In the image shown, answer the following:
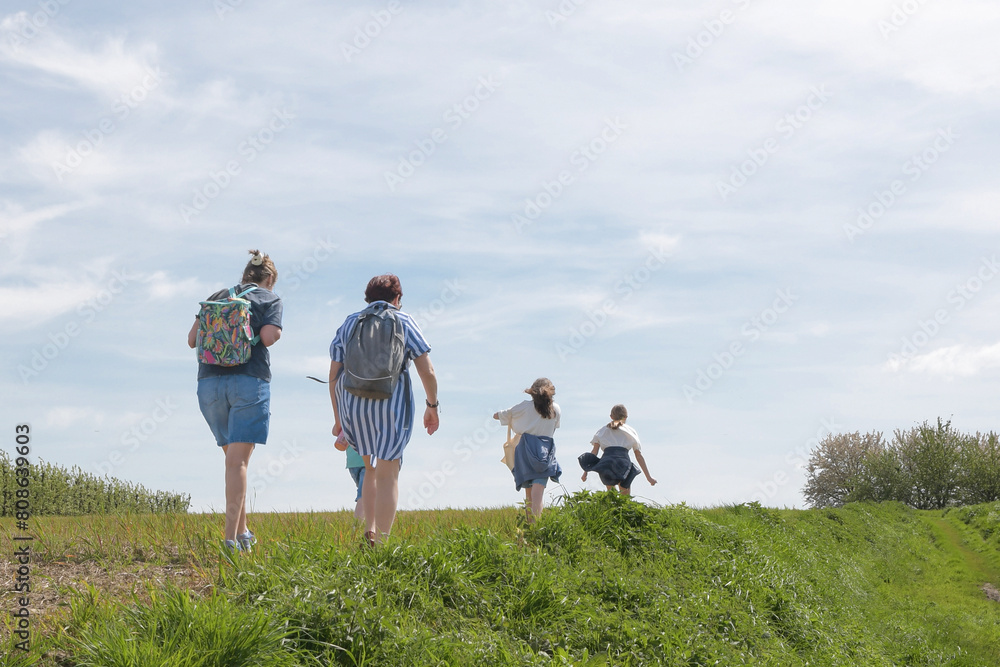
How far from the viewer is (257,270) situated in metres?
7.74

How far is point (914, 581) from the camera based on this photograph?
15852 millimetres

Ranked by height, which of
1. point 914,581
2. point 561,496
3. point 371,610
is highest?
point 561,496

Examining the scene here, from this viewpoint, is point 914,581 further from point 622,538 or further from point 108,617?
point 108,617

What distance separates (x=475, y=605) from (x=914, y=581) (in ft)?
44.2

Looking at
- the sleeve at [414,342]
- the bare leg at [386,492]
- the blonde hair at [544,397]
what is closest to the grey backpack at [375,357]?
the sleeve at [414,342]

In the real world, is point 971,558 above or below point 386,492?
below

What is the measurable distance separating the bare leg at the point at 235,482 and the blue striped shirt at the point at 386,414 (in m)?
0.97

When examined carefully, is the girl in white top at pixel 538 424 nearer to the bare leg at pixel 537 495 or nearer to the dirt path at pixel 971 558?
the bare leg at pixel 537 495

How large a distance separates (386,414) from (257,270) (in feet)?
7.20

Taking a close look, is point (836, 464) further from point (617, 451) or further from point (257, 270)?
point (257, 270)

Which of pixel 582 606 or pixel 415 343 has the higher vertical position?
pixel 415 343

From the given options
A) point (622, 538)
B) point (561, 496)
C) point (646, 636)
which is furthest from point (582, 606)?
point (561, 496)

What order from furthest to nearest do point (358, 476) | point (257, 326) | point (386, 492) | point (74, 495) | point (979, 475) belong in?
point (979, 475) → point (74, 495) → point (358, 476) → point (257, 326) → point (386, 492)

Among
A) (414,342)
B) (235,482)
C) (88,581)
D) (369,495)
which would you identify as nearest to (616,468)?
(369,495)
